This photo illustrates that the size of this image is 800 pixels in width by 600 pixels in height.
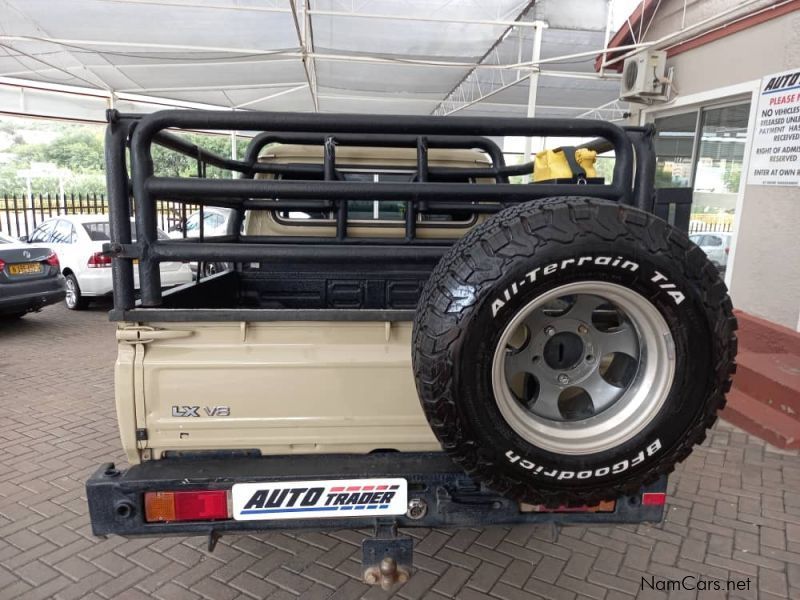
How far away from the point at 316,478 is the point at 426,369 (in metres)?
0.58

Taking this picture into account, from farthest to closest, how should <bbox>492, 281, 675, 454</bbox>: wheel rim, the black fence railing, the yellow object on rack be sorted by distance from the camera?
the black fence railing < the yellow object on rack < <bbox>492, 281, 675, 454</bbox>: wheel rim

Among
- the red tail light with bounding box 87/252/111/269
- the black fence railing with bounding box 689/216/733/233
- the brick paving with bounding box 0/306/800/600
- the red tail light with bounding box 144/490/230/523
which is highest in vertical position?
the black fence railing with bounding box 689/216/733/233

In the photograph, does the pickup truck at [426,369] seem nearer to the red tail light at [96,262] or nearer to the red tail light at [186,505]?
the red tail light at [186,505]

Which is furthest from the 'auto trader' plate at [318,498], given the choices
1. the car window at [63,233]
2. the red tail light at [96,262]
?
the car window at [63,233]

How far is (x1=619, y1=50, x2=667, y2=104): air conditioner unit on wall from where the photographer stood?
22.2 ft

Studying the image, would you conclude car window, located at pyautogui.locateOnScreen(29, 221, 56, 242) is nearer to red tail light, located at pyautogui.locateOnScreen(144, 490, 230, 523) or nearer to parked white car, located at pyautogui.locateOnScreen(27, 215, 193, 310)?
parked white car, located at pyautogui.locateOnScreen(27, 215, 193, 310)

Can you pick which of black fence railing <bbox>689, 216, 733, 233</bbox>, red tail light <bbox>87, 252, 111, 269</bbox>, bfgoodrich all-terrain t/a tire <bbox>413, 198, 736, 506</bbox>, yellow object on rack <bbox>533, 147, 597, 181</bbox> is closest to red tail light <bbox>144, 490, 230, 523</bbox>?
bfgoodrich all-terrain t/a tire <bbox>413, 198, 736, 506</bbox>

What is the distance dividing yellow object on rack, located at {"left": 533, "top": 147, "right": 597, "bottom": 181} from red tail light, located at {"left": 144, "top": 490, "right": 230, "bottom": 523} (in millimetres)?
1863

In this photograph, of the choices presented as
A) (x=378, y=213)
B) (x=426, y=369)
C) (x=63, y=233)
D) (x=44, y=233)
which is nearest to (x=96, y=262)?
(x=63, y=233)

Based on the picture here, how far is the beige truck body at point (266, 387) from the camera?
2.01 metres

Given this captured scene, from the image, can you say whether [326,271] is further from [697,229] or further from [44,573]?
[697,229]

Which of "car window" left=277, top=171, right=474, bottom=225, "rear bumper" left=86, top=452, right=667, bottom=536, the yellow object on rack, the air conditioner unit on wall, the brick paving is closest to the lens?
"rear bumper" left=86, top=452, right=667, bottom=536

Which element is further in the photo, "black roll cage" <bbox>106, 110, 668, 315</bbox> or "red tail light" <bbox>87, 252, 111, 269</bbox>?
"red tail light" <bbox>87, 252, 111, 269</bbox>

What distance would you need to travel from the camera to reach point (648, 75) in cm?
679
